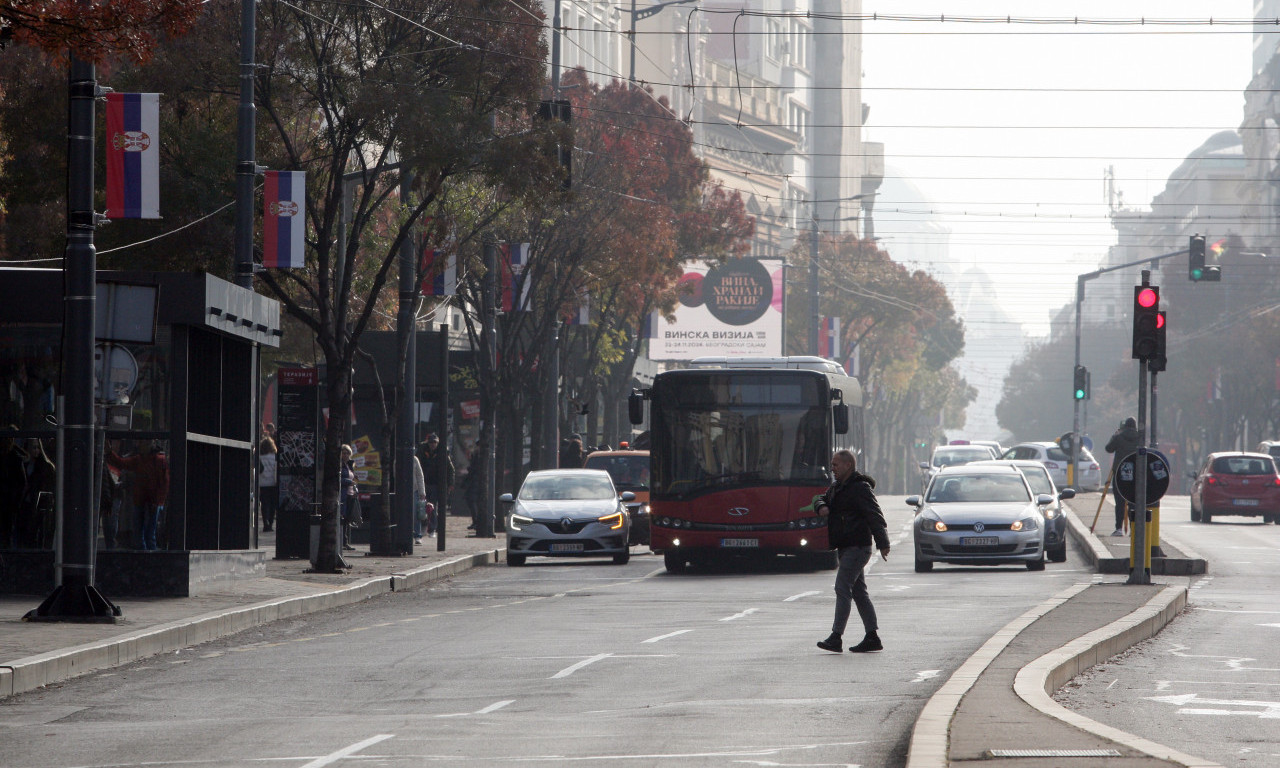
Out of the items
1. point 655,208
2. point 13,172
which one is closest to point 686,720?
point 13,172

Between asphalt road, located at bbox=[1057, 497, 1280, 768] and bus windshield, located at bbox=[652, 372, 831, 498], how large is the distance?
6067mm

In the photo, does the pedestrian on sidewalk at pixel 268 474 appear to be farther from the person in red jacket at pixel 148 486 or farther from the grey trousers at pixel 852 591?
the grey trousers at pixel 852 591

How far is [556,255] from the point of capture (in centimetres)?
4019

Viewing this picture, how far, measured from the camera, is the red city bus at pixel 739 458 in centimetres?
2755

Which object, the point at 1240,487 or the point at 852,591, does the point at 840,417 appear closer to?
the point at 852,591

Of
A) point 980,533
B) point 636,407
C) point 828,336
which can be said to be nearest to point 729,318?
point 828,336

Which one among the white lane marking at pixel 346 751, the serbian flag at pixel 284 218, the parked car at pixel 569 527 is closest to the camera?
the white lane marking at pixel 346 751

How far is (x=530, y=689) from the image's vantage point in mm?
12977

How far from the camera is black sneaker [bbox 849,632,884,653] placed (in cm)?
1544

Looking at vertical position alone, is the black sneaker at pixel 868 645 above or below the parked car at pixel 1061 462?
below

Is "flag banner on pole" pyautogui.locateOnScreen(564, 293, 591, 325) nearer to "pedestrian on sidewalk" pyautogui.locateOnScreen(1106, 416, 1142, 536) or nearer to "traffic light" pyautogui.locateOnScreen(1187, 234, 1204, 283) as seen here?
"pedestrian on sidewalk" pyautogui.locateOnScreen(1106, 416, 1142, 536)

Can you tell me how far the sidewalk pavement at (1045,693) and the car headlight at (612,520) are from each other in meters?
10.3

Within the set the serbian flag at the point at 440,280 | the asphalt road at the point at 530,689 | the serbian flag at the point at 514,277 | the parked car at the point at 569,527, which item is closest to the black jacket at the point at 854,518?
the asphalt road at the point at 530,689

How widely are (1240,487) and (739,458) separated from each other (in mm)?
21233
